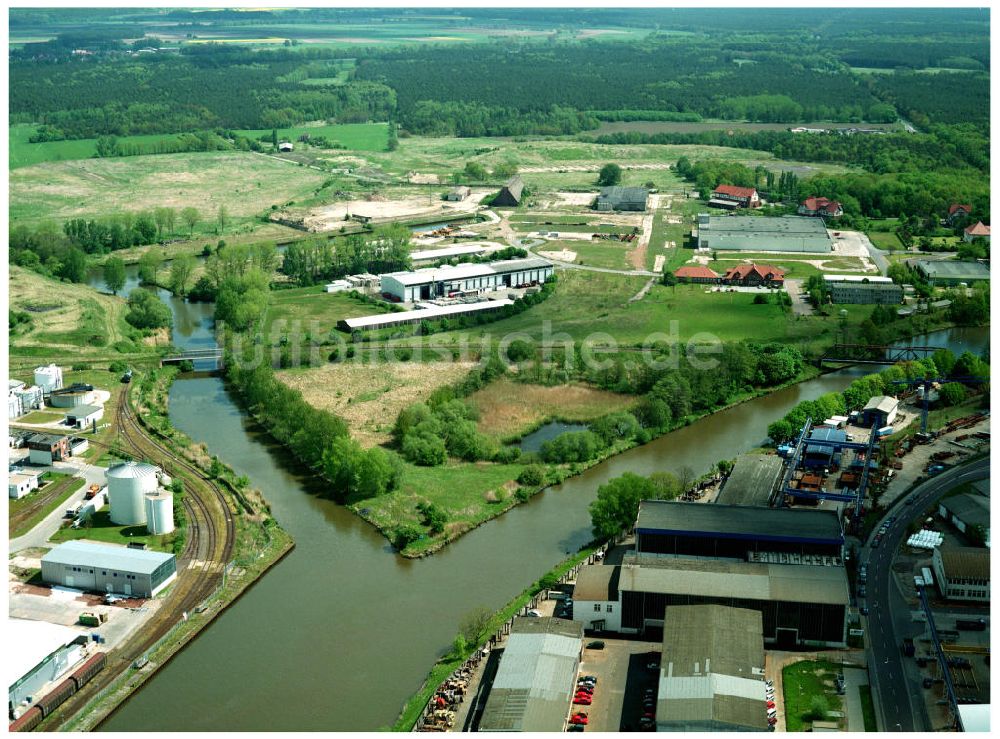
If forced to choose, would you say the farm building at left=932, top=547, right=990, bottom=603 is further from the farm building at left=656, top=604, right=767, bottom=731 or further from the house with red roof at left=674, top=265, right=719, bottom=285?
the house with red roof at left=674, top=265, right=719, bottom=285

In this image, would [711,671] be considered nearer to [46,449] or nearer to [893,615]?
[893,615]

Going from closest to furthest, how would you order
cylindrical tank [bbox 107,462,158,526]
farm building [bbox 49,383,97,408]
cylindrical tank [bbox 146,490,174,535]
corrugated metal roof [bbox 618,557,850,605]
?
corrugated metal roof [bbox 618,557,850,605] < cylindrical tank [bbox 146,490,174,535] < cylindrical tank [bbox 107,462,158,526] < farm building [bbox 49,383,97,408]

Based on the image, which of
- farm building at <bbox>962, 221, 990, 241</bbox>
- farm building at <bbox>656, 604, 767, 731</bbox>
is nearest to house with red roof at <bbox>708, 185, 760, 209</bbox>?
farm building at <bbox>962, 221, 990, 241</bbox>

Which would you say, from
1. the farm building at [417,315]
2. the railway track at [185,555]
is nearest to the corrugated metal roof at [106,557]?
the railway track at [185,555]

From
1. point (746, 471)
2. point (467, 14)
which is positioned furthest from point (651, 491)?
point (467, 14)

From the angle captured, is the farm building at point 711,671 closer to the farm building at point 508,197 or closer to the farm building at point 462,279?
the farm building at point 462,279

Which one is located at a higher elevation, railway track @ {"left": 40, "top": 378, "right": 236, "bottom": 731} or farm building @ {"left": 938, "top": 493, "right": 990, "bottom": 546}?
farm building @ {"left": 938, "top": 493, "right": 990, "bottom": 546}

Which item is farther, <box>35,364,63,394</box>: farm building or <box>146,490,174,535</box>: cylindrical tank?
<box>35,364,63,394</box>: farm building
